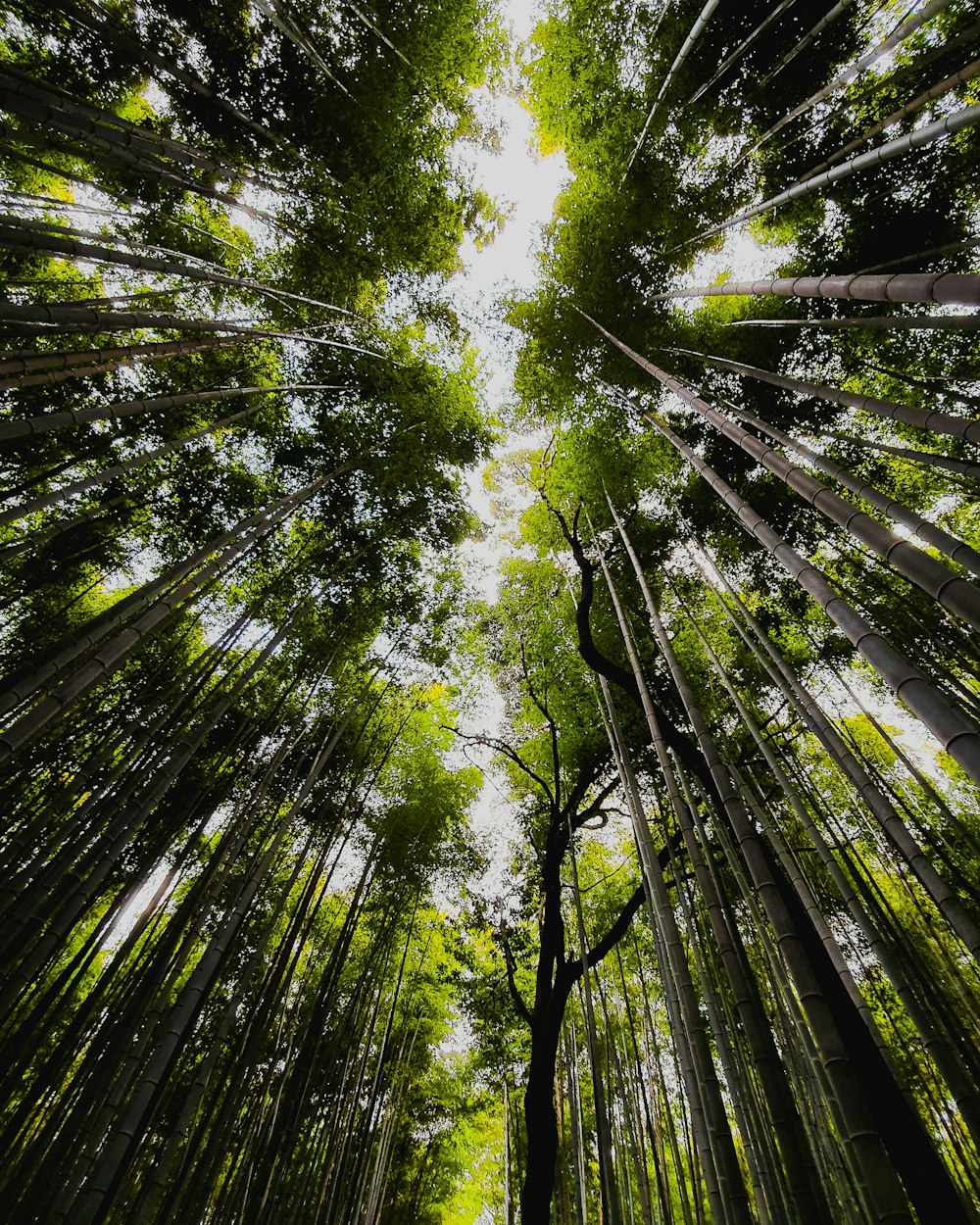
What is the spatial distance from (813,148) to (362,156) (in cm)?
374

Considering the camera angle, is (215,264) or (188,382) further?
(188,382)

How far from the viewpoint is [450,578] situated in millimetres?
6344

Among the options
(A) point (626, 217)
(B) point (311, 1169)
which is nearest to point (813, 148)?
(A) point (626, 217)

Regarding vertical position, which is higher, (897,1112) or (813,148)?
(813,148)

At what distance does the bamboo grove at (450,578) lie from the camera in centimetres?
258

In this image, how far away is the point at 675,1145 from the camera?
13.3ft

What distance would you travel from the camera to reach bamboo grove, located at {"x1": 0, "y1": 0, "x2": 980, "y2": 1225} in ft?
8.46

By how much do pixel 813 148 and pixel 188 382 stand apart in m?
5.77

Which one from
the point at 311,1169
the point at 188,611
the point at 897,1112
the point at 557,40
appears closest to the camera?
the point at 897,1112

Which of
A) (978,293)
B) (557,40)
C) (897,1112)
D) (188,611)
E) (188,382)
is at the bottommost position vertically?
(897,1112)

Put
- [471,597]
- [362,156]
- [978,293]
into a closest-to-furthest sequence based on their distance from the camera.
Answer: [978,293], [362,156], [471,597]

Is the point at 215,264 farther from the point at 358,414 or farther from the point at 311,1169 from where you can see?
the point at 311,1169

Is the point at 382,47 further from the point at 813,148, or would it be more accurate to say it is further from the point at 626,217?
the point at 813,148

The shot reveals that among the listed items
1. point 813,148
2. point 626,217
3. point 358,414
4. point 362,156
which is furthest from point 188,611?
point 813,148
